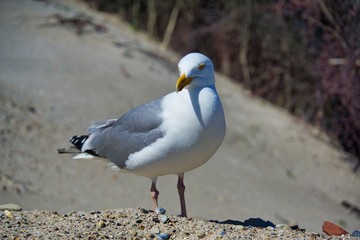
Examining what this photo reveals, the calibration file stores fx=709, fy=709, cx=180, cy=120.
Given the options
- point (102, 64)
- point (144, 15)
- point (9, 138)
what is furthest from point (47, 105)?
point (144, 15)

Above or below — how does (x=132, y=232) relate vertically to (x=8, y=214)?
above

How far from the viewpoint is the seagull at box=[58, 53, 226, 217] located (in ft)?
14.0

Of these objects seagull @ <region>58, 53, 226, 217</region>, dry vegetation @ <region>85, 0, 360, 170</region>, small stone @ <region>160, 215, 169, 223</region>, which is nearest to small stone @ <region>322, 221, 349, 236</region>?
seagull @ <region>58, 53, 226, 217</region>

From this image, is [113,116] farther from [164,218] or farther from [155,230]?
[155,230]

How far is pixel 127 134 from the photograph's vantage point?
488cm

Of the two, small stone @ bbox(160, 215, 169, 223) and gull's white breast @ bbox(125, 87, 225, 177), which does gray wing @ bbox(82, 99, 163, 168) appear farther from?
small stone @ bbox(160, 215, 169, 223)

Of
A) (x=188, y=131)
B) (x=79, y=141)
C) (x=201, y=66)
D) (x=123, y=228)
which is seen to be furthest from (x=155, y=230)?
(x=79, y=141)

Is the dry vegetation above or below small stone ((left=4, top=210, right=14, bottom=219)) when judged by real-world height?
below

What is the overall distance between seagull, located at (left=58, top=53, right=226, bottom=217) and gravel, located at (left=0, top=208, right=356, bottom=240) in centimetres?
36

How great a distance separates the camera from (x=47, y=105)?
812 centimetres

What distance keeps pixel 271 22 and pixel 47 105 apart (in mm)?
4314

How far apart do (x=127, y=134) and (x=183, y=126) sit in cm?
→ 69

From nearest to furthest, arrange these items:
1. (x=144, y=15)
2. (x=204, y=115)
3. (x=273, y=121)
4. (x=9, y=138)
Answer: (x=204, y=115)
(x=9, y=138)
(x=273, y=121)
(x=144, y=15)

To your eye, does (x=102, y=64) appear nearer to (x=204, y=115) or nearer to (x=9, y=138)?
(x=9, y=138)
